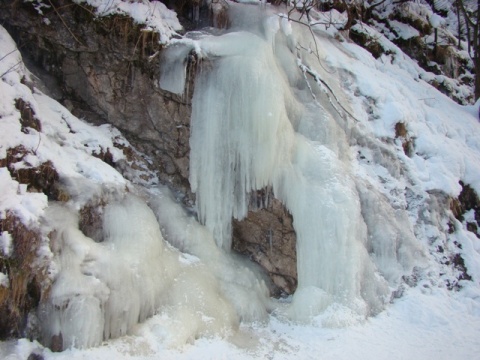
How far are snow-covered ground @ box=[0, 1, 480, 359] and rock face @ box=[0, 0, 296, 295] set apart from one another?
0.32 m

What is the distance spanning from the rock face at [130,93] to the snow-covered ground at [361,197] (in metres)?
0.32

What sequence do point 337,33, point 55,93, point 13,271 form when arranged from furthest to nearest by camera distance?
1. point 337,33
2. point 55,93
3. point 13,271

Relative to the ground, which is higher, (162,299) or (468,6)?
(468,6)

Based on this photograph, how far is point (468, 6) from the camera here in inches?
562

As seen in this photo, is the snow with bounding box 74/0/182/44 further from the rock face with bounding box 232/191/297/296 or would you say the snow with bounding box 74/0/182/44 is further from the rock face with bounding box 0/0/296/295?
the rock face with bounding box 232/191/297/296

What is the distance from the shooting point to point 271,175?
582 cm

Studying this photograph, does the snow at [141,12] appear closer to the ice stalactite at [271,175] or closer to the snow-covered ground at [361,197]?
the snow-covered ground at [361,197]

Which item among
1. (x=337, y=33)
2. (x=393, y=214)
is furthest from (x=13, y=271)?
(x=337, y=33)

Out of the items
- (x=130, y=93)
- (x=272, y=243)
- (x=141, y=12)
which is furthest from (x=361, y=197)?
(x=141, y=12)

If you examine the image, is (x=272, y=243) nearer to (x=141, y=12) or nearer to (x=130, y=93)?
(x=130, y=93)

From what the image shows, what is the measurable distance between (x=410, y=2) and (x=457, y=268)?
722 cm

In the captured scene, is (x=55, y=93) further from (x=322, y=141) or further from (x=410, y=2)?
(x=410, y=2)

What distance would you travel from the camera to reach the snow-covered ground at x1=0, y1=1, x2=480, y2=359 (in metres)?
4.42

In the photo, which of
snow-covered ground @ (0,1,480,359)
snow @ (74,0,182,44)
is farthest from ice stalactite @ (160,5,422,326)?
snow @ (74,0,182,44)
